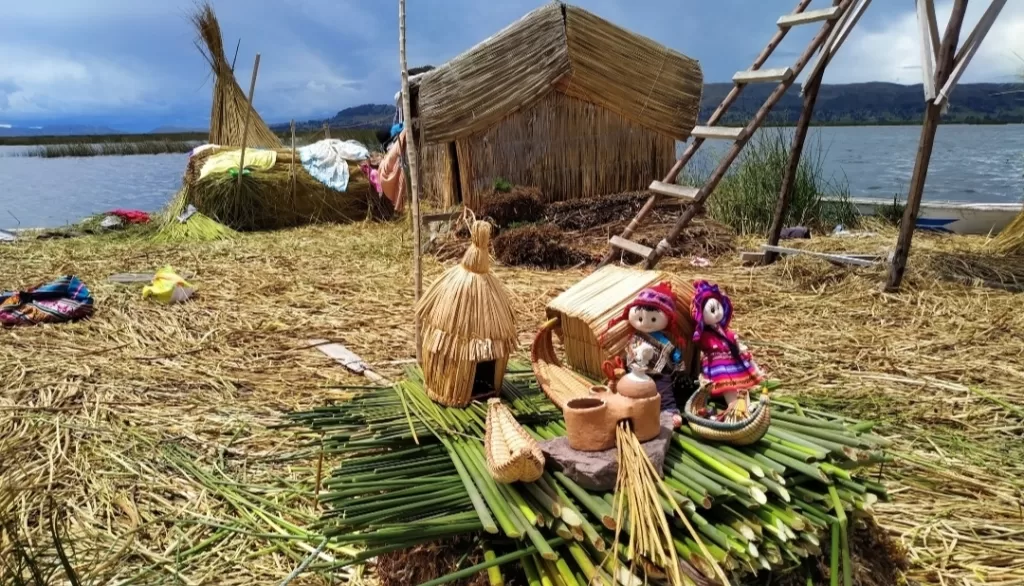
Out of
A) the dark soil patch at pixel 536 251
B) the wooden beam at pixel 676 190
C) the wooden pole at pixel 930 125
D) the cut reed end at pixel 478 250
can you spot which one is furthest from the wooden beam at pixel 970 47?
the cut reed end at pixel 478 250

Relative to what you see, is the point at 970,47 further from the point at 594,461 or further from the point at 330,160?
the point at 330,160

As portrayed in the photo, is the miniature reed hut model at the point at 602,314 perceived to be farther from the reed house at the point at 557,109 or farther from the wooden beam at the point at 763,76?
the reed house at the point at 557,109

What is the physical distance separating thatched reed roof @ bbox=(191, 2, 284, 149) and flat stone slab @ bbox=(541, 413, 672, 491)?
11.2 metres

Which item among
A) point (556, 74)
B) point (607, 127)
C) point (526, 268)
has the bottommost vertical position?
point (526, 268)

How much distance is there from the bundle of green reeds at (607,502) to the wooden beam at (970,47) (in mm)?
3619

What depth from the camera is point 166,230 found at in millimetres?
9352

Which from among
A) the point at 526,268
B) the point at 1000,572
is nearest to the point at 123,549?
the point at 1000,572

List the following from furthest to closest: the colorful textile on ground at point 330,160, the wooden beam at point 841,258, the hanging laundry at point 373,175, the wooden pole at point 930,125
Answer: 1. the hanging laundry at point 373,175
2. the colorful textile on ground at point 330,160
3. the wooden beam at point 841,258
4. the wooden pole at point 930,125

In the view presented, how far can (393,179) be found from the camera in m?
10.4

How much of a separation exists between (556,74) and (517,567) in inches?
272

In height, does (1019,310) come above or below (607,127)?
below

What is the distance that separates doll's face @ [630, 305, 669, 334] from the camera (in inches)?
73.9

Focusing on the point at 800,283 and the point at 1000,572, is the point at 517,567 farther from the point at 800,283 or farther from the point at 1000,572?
the point at 800,283

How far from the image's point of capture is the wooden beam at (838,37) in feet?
15.8
